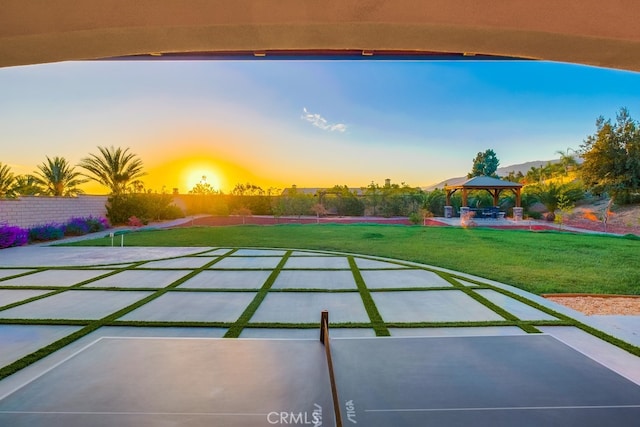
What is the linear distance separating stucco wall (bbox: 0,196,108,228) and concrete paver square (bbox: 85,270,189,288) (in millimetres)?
7705

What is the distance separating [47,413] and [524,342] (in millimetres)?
2742

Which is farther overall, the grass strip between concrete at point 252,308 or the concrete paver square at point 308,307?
the concrete paver square at point 308,307

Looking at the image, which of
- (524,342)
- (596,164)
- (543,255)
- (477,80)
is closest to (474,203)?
(596,164)

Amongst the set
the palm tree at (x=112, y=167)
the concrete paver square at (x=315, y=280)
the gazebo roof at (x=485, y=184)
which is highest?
the palm tree at (x=112, y=167)

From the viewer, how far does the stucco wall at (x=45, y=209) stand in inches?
396

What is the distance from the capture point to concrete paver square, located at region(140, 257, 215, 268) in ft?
20.6

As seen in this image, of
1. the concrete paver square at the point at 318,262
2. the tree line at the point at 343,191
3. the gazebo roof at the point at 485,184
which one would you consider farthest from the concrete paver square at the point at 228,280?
the gazebo roof at the point at 485,184

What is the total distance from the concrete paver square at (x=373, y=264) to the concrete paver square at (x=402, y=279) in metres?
0.34

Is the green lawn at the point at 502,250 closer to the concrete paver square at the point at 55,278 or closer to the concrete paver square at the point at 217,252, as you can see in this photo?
the concrete paver square at the point at 217,252

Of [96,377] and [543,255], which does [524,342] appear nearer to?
[96,377]

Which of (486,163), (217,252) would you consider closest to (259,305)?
(217,252)

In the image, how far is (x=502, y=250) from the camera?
8445 mm

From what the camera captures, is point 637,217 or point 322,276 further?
point 637,217

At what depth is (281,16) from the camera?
1.88m
